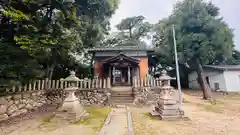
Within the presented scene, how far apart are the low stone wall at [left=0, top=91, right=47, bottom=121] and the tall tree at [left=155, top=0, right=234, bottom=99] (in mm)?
10919

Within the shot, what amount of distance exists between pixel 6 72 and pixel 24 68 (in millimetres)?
708

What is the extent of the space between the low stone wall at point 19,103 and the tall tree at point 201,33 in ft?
35.8

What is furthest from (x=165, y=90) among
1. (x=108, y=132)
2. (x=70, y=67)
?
(x=70, y=67)

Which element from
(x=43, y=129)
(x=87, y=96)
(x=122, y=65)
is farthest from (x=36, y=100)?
(x=122, y=65)

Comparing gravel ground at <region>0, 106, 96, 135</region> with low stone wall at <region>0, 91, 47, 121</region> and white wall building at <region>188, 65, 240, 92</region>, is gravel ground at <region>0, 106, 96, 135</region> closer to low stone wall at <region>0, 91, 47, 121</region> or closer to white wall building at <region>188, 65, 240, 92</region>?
low stone wall at <region>0, 91, 47, 121</region>

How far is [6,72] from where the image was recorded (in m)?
4.09

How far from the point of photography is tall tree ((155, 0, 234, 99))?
33.5 ft

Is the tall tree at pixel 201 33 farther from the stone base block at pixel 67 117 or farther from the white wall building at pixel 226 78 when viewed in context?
the stone base block at pixel 67 117

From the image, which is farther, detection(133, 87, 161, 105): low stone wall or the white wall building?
the white wall building

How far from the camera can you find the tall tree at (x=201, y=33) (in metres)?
10.2

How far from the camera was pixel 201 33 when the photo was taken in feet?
34.4

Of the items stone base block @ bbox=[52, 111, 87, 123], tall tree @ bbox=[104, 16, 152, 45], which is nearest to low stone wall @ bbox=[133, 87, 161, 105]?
stone base block @ bbox=[52, 111, 87, 123]

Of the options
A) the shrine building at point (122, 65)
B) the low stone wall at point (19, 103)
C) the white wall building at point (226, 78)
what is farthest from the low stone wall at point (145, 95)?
the white wall building at point (226, 78)

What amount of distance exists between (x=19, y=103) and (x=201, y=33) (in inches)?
506
